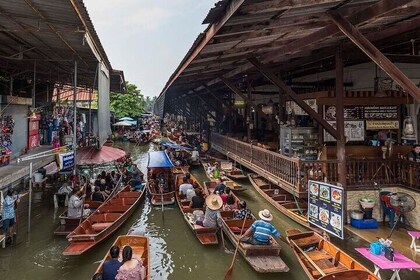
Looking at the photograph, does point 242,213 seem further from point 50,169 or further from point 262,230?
point 50,169

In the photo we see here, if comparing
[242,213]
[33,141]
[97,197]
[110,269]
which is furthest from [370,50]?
[33,141]

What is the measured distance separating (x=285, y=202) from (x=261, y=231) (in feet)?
14.8

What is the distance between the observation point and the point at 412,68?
10828mm

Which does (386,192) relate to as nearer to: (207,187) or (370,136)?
(370,136)

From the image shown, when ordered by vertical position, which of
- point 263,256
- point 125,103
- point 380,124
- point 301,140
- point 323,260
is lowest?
point 263,256

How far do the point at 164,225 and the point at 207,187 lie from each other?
376 cm

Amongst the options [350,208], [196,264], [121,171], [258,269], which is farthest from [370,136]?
[121,171]

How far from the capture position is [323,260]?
724 cm

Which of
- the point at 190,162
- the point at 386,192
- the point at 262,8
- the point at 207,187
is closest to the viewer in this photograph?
the point at 262,8

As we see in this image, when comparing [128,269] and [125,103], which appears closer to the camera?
[128,269]

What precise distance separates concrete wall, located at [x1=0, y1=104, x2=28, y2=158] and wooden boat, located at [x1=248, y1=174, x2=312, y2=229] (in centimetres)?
1144

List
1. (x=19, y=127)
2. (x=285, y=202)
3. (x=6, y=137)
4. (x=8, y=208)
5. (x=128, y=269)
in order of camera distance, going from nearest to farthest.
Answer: (x=128, y=269) < (x=8, y=208) < (x=285, y=202) < (x=6, y=137) < (x=19, y=127)

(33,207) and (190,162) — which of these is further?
(190,162)

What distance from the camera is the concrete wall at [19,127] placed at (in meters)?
13.8
